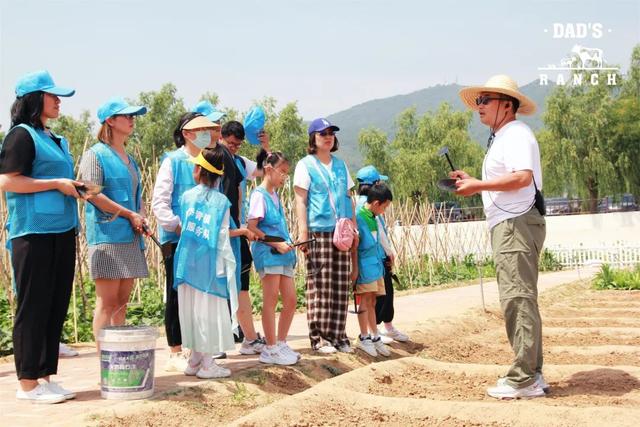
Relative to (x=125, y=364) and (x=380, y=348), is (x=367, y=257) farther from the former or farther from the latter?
(x=125, y=364)

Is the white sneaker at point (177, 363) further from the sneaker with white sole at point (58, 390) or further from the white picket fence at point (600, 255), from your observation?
the white picket fence at point (600, 255)

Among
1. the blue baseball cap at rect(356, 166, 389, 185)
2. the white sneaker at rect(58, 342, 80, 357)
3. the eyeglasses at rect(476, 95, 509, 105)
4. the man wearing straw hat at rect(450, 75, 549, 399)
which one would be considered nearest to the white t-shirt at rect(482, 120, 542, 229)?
the man wearing straw hat at rect(450, 75, 549, 399)

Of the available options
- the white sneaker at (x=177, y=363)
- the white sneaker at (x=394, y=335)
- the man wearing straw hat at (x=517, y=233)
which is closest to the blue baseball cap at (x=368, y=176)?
the white sneaker at (x=394, y=335)

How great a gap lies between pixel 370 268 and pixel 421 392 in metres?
1.76

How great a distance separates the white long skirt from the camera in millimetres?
5410

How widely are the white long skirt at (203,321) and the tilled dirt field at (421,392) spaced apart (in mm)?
262

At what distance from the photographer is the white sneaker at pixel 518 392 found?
17.5 ft

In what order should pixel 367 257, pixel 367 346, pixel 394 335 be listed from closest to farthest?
1. pixel 367 346
2. pixel 367 257
3. pixel 394 335

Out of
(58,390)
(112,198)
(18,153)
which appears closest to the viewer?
(18,153)

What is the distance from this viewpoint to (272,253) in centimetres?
643

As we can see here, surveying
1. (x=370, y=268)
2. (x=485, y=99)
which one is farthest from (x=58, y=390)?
(x=485, y=99)

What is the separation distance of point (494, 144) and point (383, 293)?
7.38 feet

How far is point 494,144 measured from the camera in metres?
5.55

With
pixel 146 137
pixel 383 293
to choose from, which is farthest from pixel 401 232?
pixel 146 137
